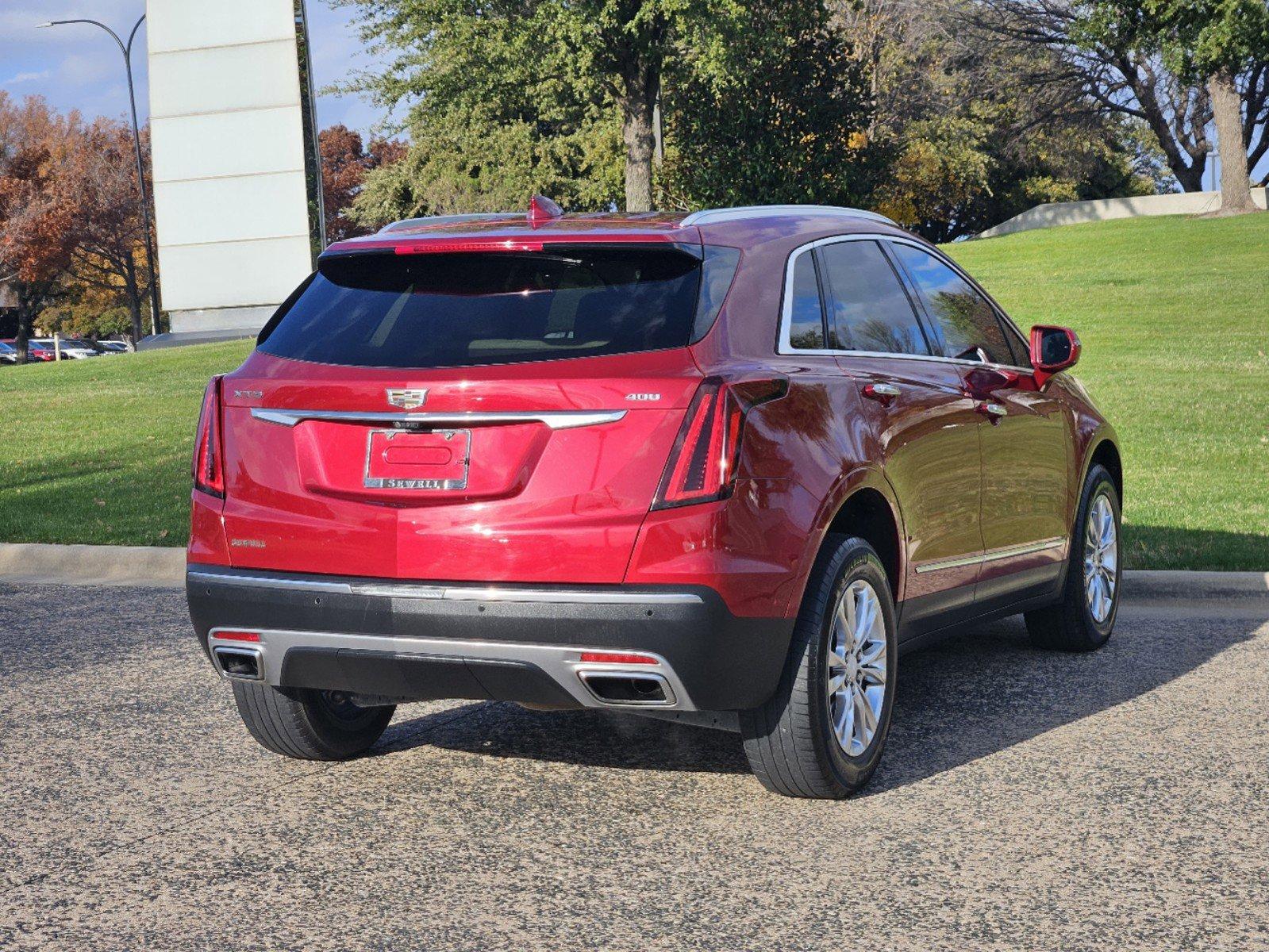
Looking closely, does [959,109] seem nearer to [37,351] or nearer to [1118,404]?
[1118,404]

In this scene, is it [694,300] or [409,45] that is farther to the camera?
[409,45]

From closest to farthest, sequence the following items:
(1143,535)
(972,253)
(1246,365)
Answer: (1143,535) < (1246,365) < (972,253)

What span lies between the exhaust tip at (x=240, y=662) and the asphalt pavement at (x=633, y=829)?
447 mm

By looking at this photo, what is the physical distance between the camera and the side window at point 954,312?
19.5ft

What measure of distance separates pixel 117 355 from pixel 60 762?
28873mm

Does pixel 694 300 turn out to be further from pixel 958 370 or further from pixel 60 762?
pixel 60 762

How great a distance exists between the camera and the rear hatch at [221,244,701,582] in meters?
4.20

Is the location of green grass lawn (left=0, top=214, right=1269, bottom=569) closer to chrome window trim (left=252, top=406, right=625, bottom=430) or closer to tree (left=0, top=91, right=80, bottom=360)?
chrome window trim (left=252, top=406, right=625, bottom=430)

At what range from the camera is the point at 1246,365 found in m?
20.0

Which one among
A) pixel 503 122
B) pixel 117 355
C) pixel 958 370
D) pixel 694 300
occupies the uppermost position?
pixel 503 122

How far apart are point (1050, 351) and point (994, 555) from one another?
1045 millimetres

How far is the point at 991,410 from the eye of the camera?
19.6ft

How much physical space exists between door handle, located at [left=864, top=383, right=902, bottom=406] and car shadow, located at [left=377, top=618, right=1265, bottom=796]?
1243mm

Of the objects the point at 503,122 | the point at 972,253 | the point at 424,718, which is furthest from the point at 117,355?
the point at 424,718
